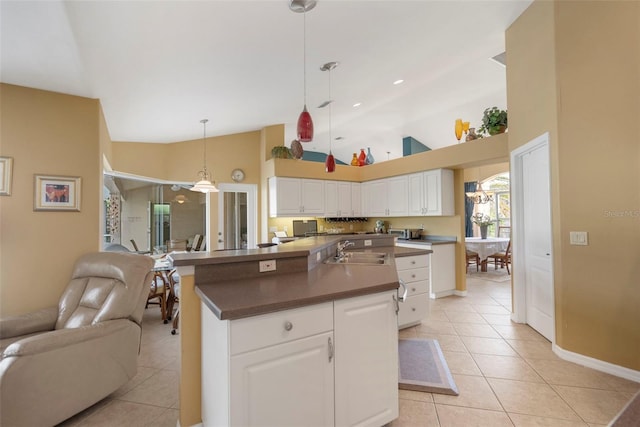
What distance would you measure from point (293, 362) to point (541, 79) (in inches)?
134

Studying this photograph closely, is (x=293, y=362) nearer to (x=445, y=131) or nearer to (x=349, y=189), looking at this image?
(x=349, y=189)

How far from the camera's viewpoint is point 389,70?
3.79 metres

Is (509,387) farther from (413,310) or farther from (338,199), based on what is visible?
(338,199)

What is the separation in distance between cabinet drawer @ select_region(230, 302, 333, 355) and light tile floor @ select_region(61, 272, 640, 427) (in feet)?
3.30

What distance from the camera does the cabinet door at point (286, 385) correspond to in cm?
120

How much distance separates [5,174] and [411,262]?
4029 millimetres

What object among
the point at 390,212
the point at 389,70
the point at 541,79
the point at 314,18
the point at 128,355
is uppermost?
the point at 389,70

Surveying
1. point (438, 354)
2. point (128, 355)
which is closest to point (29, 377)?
point (128, 355)

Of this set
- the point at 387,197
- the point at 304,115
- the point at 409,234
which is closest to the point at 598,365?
the point at 409,234

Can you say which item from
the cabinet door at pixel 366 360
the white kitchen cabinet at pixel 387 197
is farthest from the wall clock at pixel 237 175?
the cabinet door at pixel 366 360

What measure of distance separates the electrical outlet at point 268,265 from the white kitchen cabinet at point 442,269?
330cm

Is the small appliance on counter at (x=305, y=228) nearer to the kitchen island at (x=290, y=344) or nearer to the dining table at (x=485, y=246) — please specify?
the dining table at (x=485, y=246)

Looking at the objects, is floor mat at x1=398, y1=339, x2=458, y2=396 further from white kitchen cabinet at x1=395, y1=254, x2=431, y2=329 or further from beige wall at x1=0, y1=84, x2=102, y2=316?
beige wall at x1=0, y1=84, x2=102, y2=316

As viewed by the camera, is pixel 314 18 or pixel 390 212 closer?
pixel 314 18
